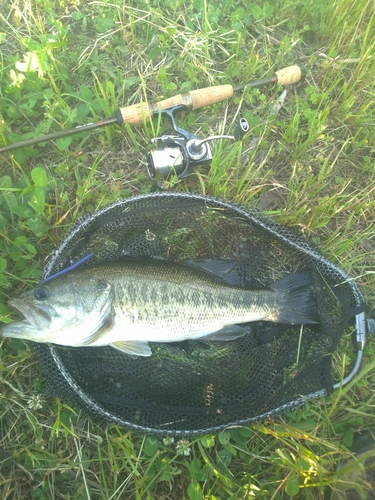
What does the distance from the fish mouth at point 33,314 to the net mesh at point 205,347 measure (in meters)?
0.28

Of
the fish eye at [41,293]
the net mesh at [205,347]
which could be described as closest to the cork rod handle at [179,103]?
the net mesh at [205,347]

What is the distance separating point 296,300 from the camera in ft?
8.34

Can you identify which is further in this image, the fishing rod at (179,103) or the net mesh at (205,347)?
the fishing rod at (179,103)

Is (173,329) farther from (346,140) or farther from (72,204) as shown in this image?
(346,140)

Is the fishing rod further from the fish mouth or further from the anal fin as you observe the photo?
the anal fin

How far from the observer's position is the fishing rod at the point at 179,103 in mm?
2627

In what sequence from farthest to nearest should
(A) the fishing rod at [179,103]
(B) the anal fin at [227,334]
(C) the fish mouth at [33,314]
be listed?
(A) the fishing rod at [179,103]
(B) the anal fin at [227,334]
(C) the fish mouth at [33,314]

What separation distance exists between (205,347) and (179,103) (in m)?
1.76

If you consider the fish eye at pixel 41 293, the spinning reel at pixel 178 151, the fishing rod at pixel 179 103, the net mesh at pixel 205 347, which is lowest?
the net mesh at pixel 205 347

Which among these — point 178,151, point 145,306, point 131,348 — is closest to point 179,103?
point 178,151

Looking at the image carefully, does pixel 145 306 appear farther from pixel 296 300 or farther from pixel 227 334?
pixel 296 300

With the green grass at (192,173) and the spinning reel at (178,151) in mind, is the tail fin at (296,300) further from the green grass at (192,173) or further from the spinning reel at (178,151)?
the spinning reel at (178,151)

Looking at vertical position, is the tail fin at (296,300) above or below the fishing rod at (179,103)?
below

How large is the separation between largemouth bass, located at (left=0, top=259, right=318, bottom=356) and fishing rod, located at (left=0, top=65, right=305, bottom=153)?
1.00 m
